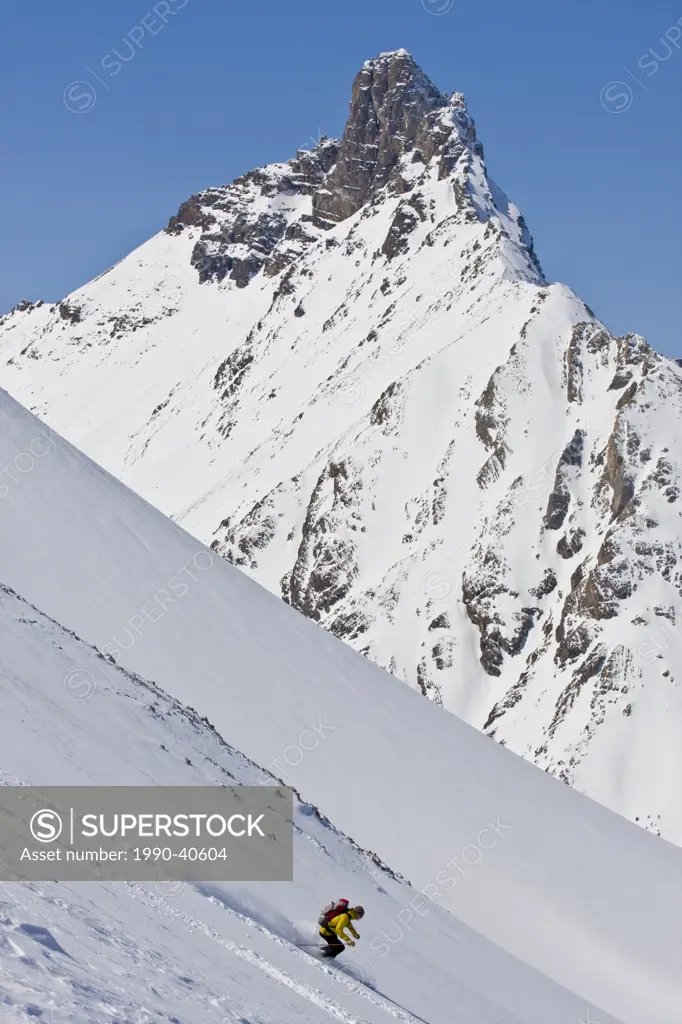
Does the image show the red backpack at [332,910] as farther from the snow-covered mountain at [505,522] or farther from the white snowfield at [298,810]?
the snow-covered mountain at [505,522]

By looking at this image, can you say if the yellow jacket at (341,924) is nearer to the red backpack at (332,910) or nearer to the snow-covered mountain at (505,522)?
the red backpack at (332,910)

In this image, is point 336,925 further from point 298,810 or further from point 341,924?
point 298,810

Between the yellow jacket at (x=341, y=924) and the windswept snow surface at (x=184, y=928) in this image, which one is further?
the yellow jacket at (x=341, y=924)

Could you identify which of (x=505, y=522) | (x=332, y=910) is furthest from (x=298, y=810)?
(x=505, y=522)

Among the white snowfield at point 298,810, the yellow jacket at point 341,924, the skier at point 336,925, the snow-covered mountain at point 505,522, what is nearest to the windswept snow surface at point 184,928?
the white snowfield at point 298,810

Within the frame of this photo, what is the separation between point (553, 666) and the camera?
385 feet

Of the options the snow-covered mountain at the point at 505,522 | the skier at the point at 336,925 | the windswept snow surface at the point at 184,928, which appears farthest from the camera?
the snow-covered mountain at the point at 505,522

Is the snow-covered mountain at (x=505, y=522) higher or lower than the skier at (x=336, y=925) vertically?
higher

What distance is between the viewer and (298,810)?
21.2 m

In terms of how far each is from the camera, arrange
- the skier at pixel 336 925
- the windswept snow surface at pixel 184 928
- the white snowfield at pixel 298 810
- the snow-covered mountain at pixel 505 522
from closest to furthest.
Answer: the windswept snow surface at pixel 184 928 → the white snowfield at pixel 298 810 → the skier at pixel 336 925 → the snow-covered mountain at pixel 505 522

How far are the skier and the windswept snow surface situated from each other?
0.37 m

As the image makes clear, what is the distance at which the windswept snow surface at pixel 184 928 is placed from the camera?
32.2 ft

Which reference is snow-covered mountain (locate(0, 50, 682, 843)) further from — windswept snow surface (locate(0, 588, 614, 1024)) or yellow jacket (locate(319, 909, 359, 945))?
yellow jacket (locate(319, 909, 359, 945))

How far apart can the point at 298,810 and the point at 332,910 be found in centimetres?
605
